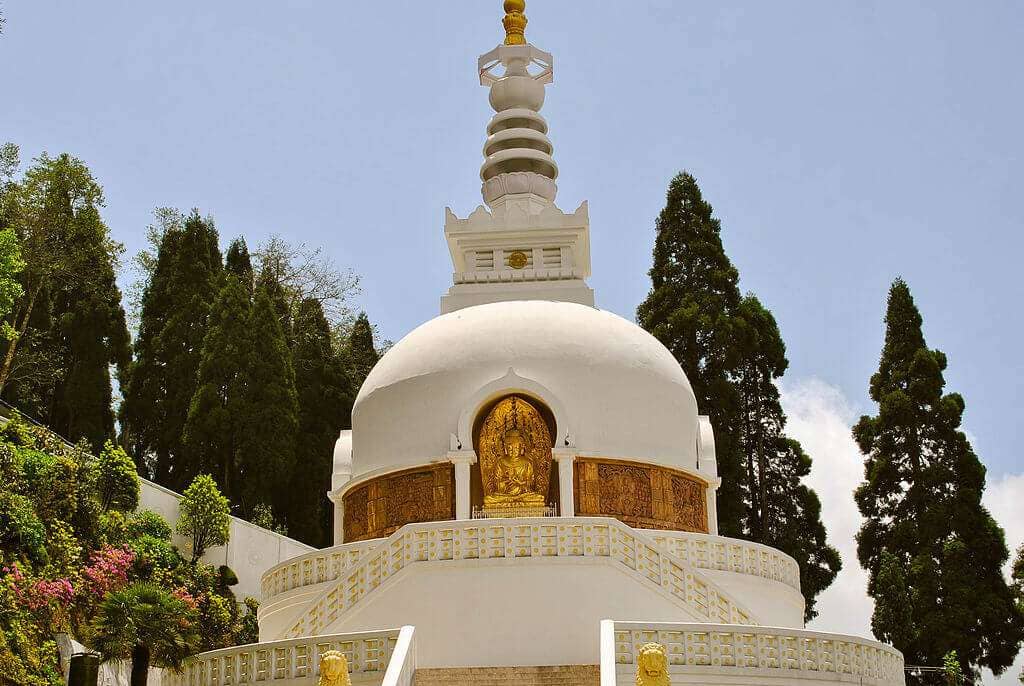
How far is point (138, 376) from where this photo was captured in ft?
133

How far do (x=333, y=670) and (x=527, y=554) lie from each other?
4.13 m

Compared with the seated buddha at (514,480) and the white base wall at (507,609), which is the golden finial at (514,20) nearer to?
the seated buddha at (514,480)

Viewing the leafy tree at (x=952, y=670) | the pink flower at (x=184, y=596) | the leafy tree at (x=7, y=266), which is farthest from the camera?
Result: the leafy tree at (x=952, y=670)

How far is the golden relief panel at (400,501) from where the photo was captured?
70.1ft

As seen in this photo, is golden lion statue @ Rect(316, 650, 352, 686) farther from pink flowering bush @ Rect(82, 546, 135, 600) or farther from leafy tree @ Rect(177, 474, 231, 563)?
leafy tree @ Rect(177, 474, 231, 563)

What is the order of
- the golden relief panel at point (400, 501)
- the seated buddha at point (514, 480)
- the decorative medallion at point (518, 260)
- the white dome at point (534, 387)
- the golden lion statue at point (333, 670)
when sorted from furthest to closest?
the decorative medallion at point (518, 260), the white dome at point (534, 387), the golden relief panel at point (400, 501), the seated buddha at point (514, 480), the golden lion statue at point (333, 670)

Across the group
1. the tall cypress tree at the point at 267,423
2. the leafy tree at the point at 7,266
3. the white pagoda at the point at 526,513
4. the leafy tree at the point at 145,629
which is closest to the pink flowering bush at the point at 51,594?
the leafy tree at the point at 145,629

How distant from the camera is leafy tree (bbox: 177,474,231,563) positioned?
1169 inches

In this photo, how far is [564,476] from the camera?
68.8ft

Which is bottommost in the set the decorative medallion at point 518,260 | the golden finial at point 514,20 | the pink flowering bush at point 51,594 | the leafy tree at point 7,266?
the pink flowering bush at point 51,594

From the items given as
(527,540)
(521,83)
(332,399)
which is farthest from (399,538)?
(332,399)

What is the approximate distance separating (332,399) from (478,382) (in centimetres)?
2056

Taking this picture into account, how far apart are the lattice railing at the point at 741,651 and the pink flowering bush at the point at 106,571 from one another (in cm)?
Result: 1271

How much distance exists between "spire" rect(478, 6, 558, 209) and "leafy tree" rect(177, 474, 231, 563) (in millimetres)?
9153
